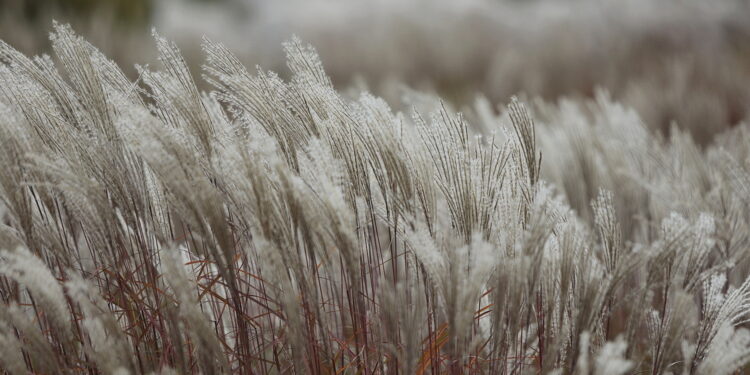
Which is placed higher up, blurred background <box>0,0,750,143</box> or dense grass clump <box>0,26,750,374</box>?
blurred background <box>0,0,750,143</box>

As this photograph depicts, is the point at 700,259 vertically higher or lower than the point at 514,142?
lower

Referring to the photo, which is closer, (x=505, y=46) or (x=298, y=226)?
(x=298, y=226)

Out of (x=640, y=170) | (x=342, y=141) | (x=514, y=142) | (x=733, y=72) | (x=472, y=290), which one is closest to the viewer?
(x=472, y=290)

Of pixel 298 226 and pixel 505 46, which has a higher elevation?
pixel 505 46

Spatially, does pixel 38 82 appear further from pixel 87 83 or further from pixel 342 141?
pixel 342 141

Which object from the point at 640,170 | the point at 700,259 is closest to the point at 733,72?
the point at 640,170

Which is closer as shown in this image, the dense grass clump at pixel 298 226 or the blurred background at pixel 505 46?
the dense grass clump at pixel 298 226

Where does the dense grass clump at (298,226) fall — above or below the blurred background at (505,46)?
→ below

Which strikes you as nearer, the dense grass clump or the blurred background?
the dense grass clump
